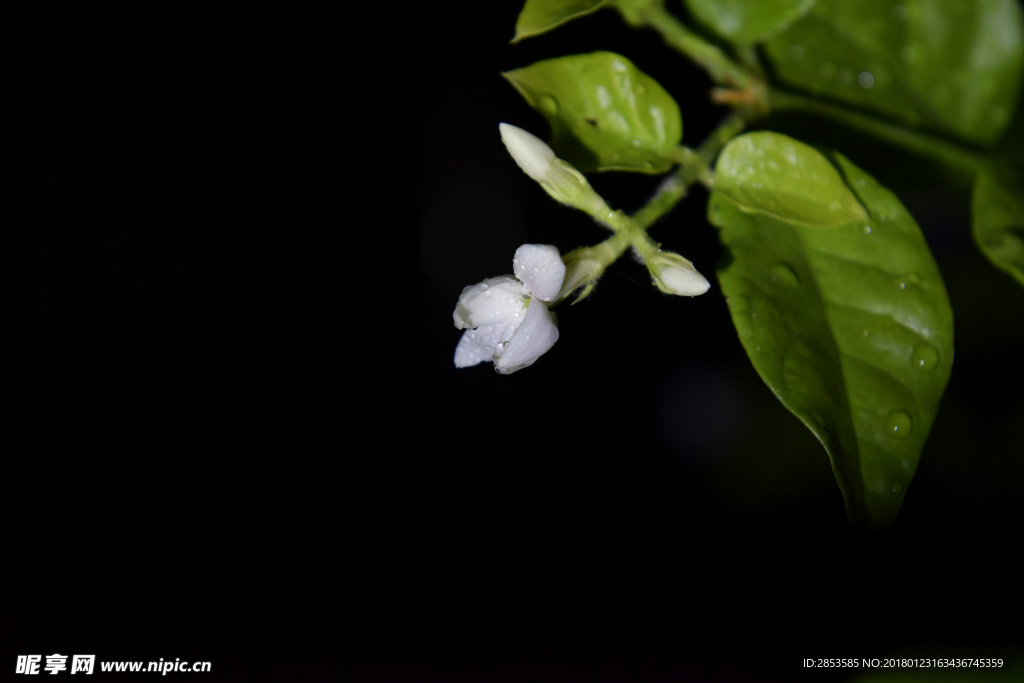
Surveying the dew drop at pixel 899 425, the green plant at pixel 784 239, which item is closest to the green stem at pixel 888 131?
the green plant at pixel 784 239

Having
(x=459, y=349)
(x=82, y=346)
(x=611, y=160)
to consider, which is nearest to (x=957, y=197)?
(x=611, y=160)

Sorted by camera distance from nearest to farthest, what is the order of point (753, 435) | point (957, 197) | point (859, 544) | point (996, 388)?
point (859, 544) → point (957, 197) → point (996, 388) → point (753, 435)

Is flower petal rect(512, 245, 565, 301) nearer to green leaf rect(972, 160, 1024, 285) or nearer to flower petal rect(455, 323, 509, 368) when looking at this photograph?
flower petal rect(455, 323, 509, 368)

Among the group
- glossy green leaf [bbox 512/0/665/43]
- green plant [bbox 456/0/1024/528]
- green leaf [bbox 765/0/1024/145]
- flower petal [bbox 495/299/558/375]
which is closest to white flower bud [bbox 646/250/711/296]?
green plant [bbox 456/0/1024/528]

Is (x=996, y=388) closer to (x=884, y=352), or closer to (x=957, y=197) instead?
(x=957, y=197)

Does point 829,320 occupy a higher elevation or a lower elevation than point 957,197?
lower

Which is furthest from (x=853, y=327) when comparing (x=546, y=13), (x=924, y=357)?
(x=546, y=13)

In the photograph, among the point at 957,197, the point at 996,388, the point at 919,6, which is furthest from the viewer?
the point at 996,388

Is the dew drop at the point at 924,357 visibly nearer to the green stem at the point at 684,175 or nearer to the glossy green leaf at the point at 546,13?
the green stem at the point at 684,175
